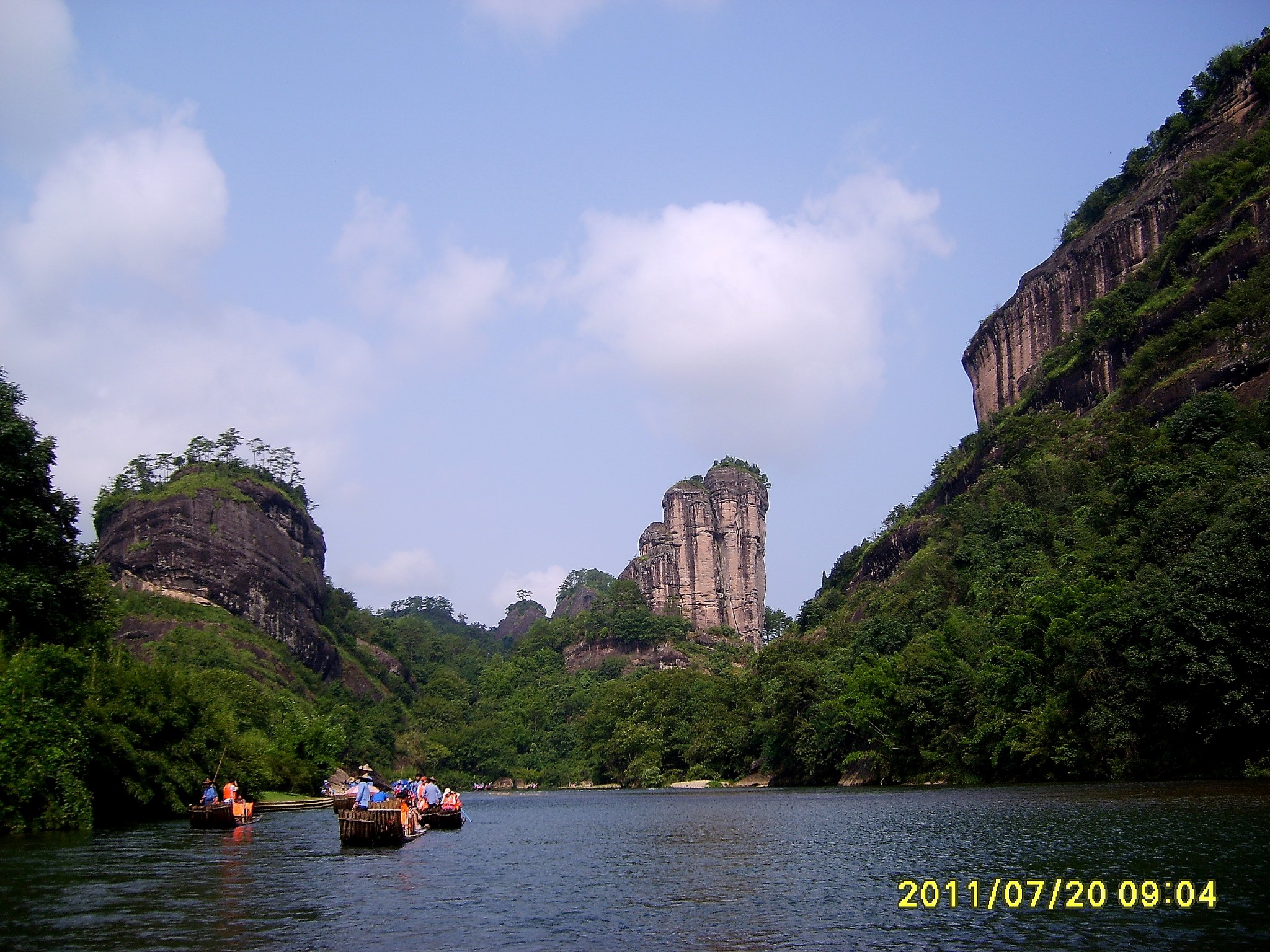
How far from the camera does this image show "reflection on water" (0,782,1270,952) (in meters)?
13.4

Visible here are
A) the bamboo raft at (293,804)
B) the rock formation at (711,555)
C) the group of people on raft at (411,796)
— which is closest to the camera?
the group of people on raft at (411,796)

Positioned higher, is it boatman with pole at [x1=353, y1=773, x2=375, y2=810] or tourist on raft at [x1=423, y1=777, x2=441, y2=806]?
boatman with pole at [x1=353, y1=773, x2=375, y2=810]

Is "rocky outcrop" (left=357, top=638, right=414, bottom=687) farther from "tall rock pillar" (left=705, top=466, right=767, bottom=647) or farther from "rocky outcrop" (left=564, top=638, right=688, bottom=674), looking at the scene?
"tall rock pillar" (left=705, top=466, right=767, bottom=647)

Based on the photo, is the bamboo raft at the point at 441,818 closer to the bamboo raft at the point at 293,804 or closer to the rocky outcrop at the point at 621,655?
the bamboo raft at the point at 293,804

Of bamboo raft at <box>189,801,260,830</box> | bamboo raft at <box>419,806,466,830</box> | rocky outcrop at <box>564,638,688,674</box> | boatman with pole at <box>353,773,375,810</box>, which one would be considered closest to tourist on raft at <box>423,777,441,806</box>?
bamboo raft at <box>419,806,466,830</box>

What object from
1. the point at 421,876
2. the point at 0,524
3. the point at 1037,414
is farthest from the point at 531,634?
the point at 421,876

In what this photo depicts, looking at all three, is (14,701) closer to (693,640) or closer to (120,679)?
(120,679)

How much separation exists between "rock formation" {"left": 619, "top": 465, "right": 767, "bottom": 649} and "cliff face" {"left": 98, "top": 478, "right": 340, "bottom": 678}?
51.6 metres

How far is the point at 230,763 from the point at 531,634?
10848 centimetres

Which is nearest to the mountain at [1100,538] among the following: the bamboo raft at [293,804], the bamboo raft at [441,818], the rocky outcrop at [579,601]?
the bamboo raft at [441,818]

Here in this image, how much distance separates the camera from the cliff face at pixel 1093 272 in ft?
252

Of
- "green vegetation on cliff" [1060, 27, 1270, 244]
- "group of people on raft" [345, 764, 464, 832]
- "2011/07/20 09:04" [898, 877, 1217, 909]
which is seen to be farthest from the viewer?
"green vegetation on cliff" [1060, 27, 1270, 244]

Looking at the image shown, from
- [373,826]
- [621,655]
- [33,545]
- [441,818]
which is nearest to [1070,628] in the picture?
[441,818]

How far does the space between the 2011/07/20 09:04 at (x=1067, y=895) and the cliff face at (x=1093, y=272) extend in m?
66.0
